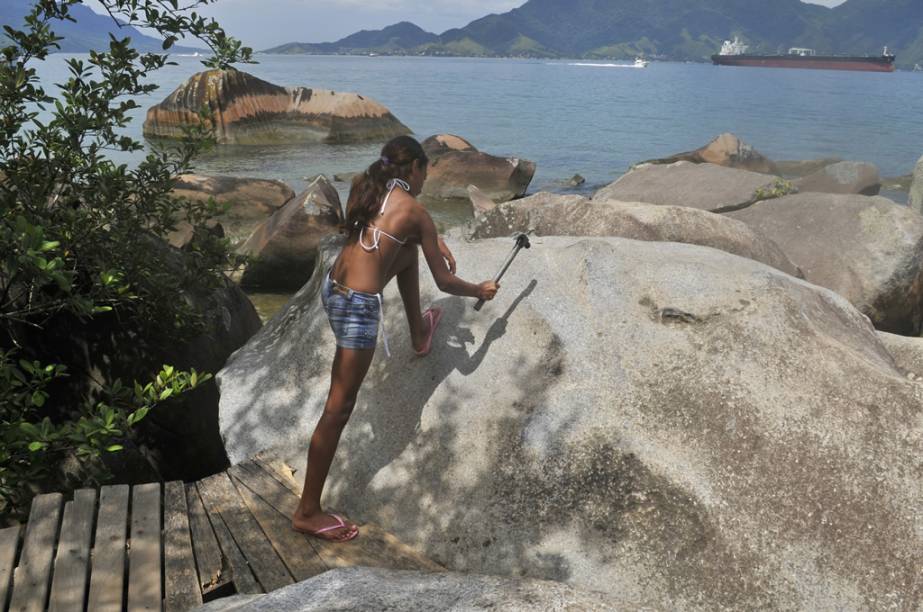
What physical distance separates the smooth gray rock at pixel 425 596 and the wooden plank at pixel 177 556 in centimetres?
119

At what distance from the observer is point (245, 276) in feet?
36.0

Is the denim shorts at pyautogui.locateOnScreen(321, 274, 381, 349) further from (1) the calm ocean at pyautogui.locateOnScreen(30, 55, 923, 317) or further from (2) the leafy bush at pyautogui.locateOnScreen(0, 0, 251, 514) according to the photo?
(1) the calm ocean at pyautogui.locateOnScreen(30, 55, 923, 317)

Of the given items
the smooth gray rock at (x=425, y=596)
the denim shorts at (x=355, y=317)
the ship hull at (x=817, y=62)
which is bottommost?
the smooth gray rock at (x=425, y=596)

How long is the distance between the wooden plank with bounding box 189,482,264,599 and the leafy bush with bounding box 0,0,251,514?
2.50 ft

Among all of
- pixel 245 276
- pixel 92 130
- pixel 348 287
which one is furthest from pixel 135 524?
pixel 245 276

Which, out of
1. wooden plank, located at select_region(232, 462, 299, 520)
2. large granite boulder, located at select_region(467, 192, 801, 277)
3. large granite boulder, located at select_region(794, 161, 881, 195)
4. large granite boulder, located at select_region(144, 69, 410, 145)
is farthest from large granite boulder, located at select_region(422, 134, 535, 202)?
wooden plank, located at select_region(232, 462, 299, 520)

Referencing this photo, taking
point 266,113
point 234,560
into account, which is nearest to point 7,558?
point 234,560

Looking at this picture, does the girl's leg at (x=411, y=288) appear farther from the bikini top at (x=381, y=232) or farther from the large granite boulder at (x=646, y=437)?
the bikini top at (x=381, y=232)

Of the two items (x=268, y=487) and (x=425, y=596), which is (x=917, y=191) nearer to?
(x=268, y=487)

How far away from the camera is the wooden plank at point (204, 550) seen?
360cm

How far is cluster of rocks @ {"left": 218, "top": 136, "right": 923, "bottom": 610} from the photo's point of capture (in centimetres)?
364

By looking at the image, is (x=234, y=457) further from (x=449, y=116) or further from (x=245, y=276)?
(x=449, y=116)

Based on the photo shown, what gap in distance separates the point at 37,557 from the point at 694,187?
11659 millimetres

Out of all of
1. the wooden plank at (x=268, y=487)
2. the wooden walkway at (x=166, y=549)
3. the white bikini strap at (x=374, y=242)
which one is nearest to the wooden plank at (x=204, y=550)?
the wooden walkway at (x=166, y=549)
